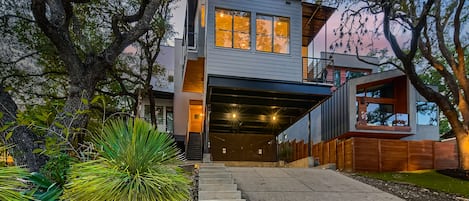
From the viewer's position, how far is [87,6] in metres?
13.3

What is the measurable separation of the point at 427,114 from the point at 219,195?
54.9 feet

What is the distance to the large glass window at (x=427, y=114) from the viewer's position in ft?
64.6

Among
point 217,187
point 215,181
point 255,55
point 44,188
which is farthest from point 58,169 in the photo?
point 255,55

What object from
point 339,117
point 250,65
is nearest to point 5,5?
point 250,65

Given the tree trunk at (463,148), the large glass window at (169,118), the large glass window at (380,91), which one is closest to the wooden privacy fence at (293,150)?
the large glass window at (380,91)

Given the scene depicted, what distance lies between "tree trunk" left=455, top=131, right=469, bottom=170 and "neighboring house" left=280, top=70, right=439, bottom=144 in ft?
17.4

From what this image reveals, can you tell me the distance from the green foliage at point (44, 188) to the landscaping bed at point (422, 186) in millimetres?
7651

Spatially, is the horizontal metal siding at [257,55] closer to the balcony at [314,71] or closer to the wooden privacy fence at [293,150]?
the balcony at [314,71]

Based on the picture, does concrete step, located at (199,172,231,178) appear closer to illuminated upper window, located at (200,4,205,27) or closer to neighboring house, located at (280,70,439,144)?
illuminated upper window, located at (200,4,205,27)

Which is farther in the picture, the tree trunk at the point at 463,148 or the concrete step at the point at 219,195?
the tree trunk at the point at 463,148

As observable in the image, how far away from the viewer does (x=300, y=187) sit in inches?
339

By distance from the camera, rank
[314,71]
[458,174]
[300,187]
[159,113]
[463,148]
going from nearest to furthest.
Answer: [300,187] < [458,174] < [463,148] < [314,71] < [159,113]

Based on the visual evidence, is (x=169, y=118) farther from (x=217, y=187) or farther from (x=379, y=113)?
(x=217, y=187)

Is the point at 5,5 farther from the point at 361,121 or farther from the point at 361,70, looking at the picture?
the point at 361,70
